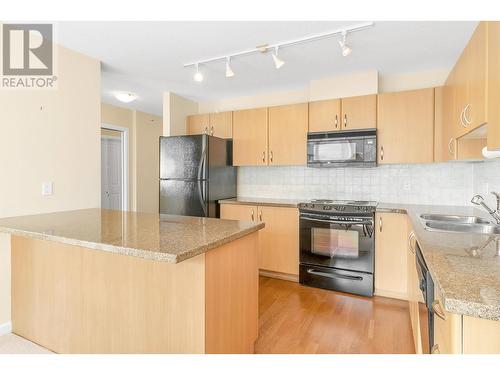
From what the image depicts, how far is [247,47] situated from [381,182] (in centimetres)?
207

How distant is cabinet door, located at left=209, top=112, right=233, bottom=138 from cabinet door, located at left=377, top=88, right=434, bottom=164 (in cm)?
183

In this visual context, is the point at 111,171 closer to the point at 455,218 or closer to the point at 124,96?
the point at 124,96

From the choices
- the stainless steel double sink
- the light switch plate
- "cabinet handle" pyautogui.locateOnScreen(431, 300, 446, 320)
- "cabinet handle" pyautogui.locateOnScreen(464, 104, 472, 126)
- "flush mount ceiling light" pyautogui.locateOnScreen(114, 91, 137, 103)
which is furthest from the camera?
"flush mount ceiling light" pyautogui.locateOnScreen(114, 91, 137, 103)

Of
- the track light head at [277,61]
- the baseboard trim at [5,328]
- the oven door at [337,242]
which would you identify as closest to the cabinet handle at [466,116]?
the oven door at [337,242]

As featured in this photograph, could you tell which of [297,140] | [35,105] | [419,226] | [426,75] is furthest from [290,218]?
[35,105]

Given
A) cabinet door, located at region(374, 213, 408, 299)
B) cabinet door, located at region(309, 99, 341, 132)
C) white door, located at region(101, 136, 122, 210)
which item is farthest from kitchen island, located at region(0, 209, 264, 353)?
white door, located at region(101, 136, 122, 210)

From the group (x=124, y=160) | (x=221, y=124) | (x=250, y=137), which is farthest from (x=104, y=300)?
(x=124, y=160)

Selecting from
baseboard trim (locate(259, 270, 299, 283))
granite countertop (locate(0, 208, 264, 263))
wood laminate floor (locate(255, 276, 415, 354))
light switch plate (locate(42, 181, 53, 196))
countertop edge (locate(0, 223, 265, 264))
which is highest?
light switch plate (locate(42, 181, 53, 196))

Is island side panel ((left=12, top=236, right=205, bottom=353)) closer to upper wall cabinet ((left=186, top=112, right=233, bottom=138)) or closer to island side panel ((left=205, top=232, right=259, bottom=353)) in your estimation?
island side panel ((left=205, top=232, right=259, bottom=353))

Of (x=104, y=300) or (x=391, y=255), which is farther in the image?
(x=391, y=255)

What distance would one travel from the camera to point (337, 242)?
9.72 feet

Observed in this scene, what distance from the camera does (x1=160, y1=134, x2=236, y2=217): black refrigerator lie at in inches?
136

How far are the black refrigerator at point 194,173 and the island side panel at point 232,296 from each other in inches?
70.4
